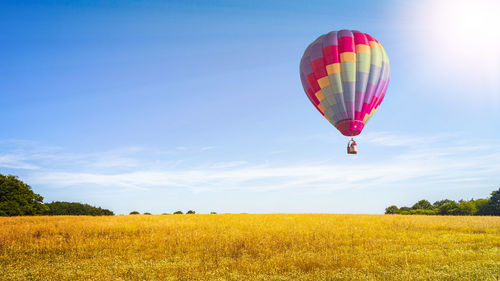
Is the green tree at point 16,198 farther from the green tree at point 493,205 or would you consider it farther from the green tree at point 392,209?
the green tree at point 493,205

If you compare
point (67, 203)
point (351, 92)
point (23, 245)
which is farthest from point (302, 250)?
point (67, 203)

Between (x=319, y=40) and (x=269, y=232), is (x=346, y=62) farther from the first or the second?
(x=269, y=232)

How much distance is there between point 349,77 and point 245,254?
14.8 m

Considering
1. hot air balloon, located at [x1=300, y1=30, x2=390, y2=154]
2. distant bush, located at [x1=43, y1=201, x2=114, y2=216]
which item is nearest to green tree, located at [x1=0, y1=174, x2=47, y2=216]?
distant bush, located at [x1=43, y1=201, x2=114, y2=216]

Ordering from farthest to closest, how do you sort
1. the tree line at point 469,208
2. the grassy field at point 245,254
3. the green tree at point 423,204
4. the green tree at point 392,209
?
the green tree at point 423,204
the green tree at point 392,209
the tree line at point 469,208
the grassy field at point 245,254

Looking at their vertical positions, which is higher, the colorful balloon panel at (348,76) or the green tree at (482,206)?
the colorful balloon panel at (348,76)

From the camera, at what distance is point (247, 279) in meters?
8.45

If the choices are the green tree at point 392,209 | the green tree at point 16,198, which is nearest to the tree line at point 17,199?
the green tree at point 16,198

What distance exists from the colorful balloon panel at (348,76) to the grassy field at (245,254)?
8034mm

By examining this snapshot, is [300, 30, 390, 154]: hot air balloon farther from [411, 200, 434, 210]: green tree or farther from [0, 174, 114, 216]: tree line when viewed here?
[411, 200, 434, 210]: green tree

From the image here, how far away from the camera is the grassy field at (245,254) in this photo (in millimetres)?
8914

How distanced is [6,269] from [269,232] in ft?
35.0

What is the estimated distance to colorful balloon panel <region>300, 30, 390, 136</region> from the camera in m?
21.6

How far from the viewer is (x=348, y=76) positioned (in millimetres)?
21562
